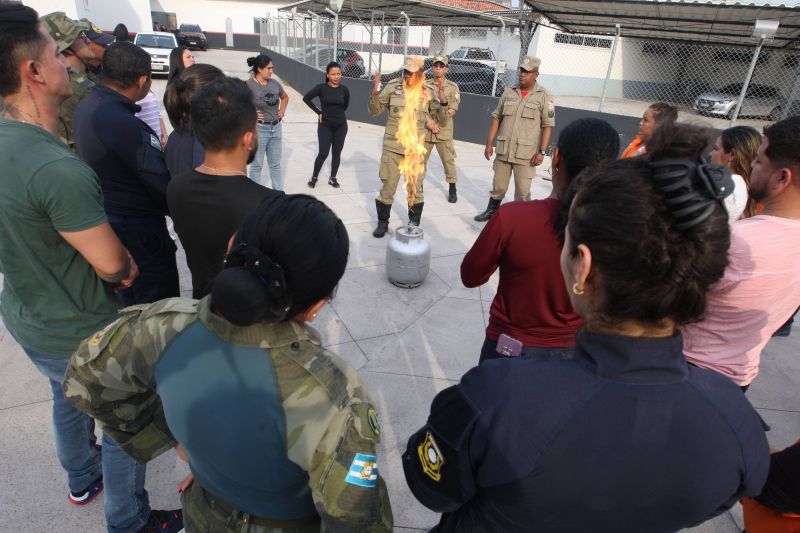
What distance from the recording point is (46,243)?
5.78ft

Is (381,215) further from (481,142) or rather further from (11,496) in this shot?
(481,142)

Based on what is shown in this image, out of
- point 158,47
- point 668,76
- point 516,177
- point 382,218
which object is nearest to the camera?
point 382,218

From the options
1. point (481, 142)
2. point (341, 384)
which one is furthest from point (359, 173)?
point (341, 384)

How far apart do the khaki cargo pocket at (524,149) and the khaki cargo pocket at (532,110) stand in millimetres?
335

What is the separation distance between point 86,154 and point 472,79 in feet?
45.3

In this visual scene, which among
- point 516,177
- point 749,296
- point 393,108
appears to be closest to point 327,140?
point 393,108

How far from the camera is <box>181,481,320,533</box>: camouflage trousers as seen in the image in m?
1.25

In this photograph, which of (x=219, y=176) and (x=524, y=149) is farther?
(x=524, y=149)

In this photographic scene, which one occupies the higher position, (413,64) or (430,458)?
(413,64)

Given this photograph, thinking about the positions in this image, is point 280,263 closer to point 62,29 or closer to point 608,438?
point 608,438

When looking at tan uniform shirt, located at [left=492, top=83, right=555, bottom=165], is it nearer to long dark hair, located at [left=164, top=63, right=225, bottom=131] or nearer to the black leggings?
the black leggings

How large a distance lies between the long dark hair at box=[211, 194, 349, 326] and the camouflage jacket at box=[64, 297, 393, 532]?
8 cm

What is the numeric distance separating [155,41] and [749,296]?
23.6 meters

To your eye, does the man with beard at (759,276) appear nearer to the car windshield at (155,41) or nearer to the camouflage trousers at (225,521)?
the camouflage trousers at (225,521)
